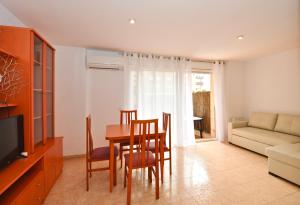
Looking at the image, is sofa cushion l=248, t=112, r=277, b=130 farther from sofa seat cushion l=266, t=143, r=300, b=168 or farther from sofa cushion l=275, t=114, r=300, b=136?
sofa seat cushion l=266, t=143, r=300, b=168

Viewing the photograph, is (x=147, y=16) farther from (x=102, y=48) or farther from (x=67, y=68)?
(x=67, y=68)

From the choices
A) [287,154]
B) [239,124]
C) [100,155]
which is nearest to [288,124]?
[239,124]

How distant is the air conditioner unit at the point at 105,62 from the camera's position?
3305mm

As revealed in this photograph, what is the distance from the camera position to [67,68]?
3205mm

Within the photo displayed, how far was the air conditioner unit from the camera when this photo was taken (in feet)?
10.8

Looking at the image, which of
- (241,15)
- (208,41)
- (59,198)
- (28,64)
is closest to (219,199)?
(59,198)

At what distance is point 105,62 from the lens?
337cm

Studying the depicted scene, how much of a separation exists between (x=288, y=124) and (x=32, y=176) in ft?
15.3

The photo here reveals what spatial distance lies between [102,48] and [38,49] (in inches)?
57.1

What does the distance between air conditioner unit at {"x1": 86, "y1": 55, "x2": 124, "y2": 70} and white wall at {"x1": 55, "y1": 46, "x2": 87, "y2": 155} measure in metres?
0.15

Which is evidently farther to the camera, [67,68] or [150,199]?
[67,68]

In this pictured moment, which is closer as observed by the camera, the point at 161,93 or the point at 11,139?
the point at 11,139

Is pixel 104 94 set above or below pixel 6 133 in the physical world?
above

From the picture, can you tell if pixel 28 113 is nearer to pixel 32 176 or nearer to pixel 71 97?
pixel 32 176
